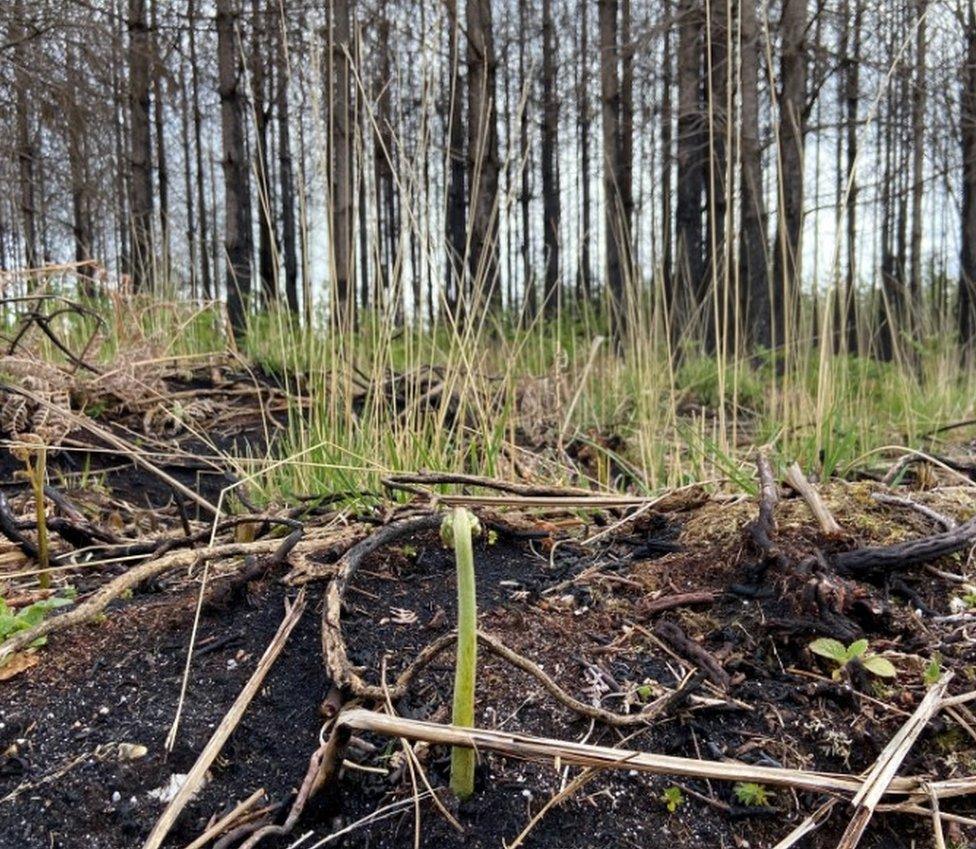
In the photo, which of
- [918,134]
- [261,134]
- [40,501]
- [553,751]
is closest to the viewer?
[553,751]

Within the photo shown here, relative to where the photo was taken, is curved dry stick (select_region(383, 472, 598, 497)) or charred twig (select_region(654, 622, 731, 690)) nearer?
charred twig (select_region(654, 622, 731, 690))

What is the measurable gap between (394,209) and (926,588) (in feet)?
50.2

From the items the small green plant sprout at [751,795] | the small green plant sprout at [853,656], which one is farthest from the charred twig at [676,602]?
the small green plant sprout at [751,795]

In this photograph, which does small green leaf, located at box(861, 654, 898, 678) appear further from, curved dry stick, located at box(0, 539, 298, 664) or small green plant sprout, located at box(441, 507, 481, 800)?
curved dry stick, located at box(0, 539, 298, 664)

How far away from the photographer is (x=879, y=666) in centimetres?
75

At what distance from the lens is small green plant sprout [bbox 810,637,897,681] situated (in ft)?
2.44

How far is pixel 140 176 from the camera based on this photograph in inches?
275

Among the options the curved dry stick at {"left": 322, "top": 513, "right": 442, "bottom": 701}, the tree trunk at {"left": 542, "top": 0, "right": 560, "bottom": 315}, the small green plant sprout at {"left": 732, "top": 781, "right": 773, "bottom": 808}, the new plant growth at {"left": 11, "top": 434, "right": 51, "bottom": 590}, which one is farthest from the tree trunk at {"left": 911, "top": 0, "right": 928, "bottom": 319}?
the new plant growth at {"left": 11, "top": 434, "right": 51, "bottom": 590}

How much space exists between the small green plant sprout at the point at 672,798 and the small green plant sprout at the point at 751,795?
0.16 feet

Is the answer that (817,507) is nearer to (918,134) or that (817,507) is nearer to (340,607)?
(340,607)

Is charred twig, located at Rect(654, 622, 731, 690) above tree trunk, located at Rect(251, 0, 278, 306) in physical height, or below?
below

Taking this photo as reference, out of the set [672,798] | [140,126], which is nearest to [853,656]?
[672,798]

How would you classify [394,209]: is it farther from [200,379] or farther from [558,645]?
[558,645]

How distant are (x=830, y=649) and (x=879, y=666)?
0.05 meters
